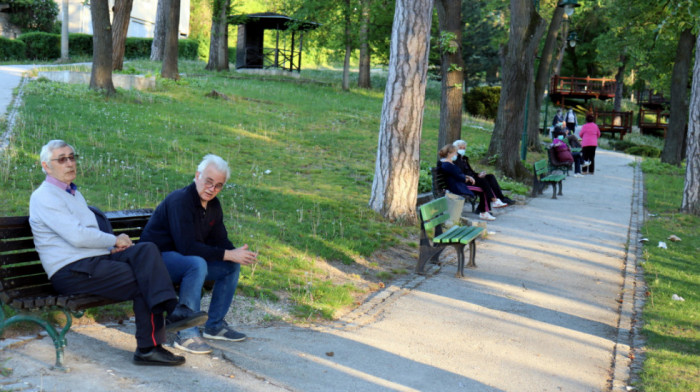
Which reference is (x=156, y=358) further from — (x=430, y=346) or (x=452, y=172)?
(x=452, y=172)

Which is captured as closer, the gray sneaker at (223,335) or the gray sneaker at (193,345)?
the gray sneaker at (193,345)

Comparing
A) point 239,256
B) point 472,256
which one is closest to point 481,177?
point 472,256

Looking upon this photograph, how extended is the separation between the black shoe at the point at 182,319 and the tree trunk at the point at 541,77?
68.9 ft

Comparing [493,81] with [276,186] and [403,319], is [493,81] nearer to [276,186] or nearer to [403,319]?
[276,186]

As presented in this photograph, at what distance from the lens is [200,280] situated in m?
5.22

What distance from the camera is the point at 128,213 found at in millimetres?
6012

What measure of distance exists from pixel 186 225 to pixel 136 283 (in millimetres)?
654

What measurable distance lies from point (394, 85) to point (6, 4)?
36.2m

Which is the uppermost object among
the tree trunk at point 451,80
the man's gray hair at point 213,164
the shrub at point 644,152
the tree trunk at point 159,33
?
the tree trunk at point 159,33

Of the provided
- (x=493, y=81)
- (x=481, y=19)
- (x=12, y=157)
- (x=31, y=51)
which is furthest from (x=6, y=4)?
(x=12, y=157)

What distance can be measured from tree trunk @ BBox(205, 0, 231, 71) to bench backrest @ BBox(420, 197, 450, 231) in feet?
91.2

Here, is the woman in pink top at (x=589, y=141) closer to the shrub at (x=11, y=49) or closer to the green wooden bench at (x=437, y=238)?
the green wooden bench at (x=437, y=238)

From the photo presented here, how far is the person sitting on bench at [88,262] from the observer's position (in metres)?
4.76

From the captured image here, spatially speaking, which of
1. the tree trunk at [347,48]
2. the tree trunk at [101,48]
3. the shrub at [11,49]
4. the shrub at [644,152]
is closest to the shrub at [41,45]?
the shrub at [11,49]
